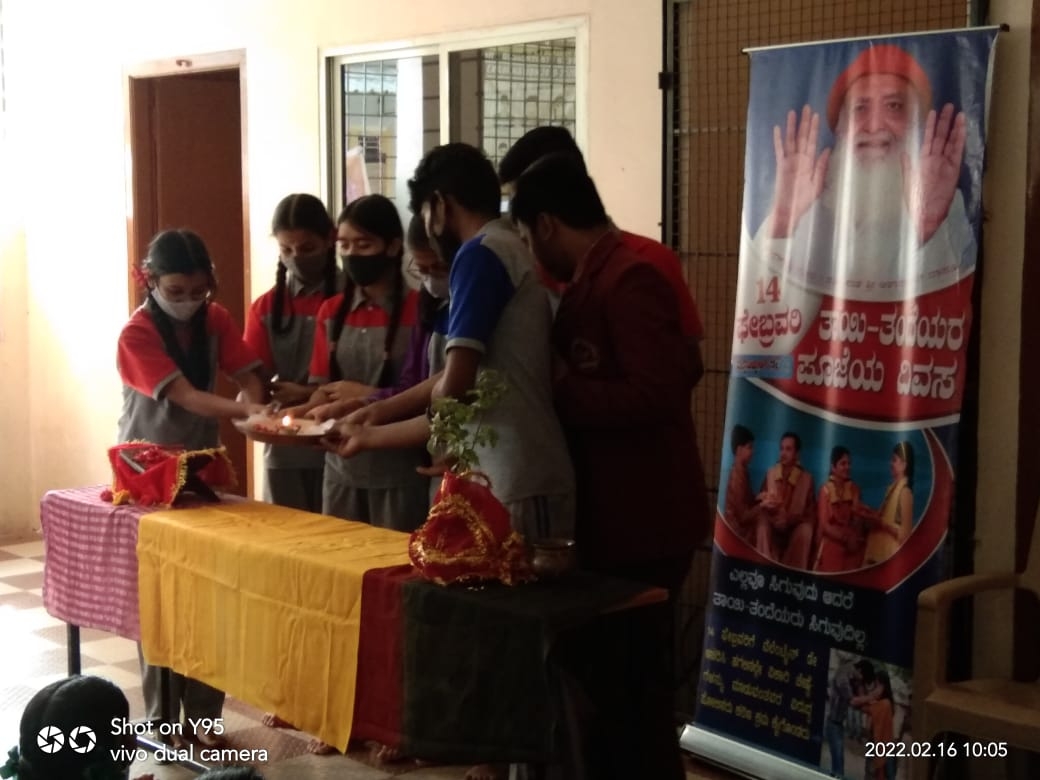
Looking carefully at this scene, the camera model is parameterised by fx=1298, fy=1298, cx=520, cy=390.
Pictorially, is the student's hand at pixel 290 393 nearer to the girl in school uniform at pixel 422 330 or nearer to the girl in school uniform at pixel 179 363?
the girl in school uniform at pixel 179 363

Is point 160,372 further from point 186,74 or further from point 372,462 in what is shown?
point 186,74

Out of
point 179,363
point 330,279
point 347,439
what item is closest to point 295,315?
point 330,279

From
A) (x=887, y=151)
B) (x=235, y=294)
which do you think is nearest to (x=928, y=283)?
(x=887, y=151)

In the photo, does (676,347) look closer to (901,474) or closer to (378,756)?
(901,474)

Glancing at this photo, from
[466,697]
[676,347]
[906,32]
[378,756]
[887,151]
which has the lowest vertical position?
[378,756]

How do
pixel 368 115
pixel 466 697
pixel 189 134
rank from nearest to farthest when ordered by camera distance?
pixel 466 697 → pixel 368 115 → pixel 189 134

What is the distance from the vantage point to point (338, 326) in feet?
11.5

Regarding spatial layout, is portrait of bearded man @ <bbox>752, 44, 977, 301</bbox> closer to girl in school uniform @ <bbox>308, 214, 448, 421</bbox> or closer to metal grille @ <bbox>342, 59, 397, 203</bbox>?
girl in school uniform @ <bbox>308, 214, 448, 421</bbox>

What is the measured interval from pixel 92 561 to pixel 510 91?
2.03 m

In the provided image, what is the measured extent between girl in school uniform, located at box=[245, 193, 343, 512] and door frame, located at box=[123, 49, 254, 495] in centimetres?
143

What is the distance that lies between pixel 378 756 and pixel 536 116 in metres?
2.02

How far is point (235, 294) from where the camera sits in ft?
19.6

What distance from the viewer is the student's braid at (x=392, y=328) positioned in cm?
338

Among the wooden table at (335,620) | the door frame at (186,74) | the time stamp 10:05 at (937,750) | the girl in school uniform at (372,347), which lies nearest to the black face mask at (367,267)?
the girl in school uniform at (372,347)
